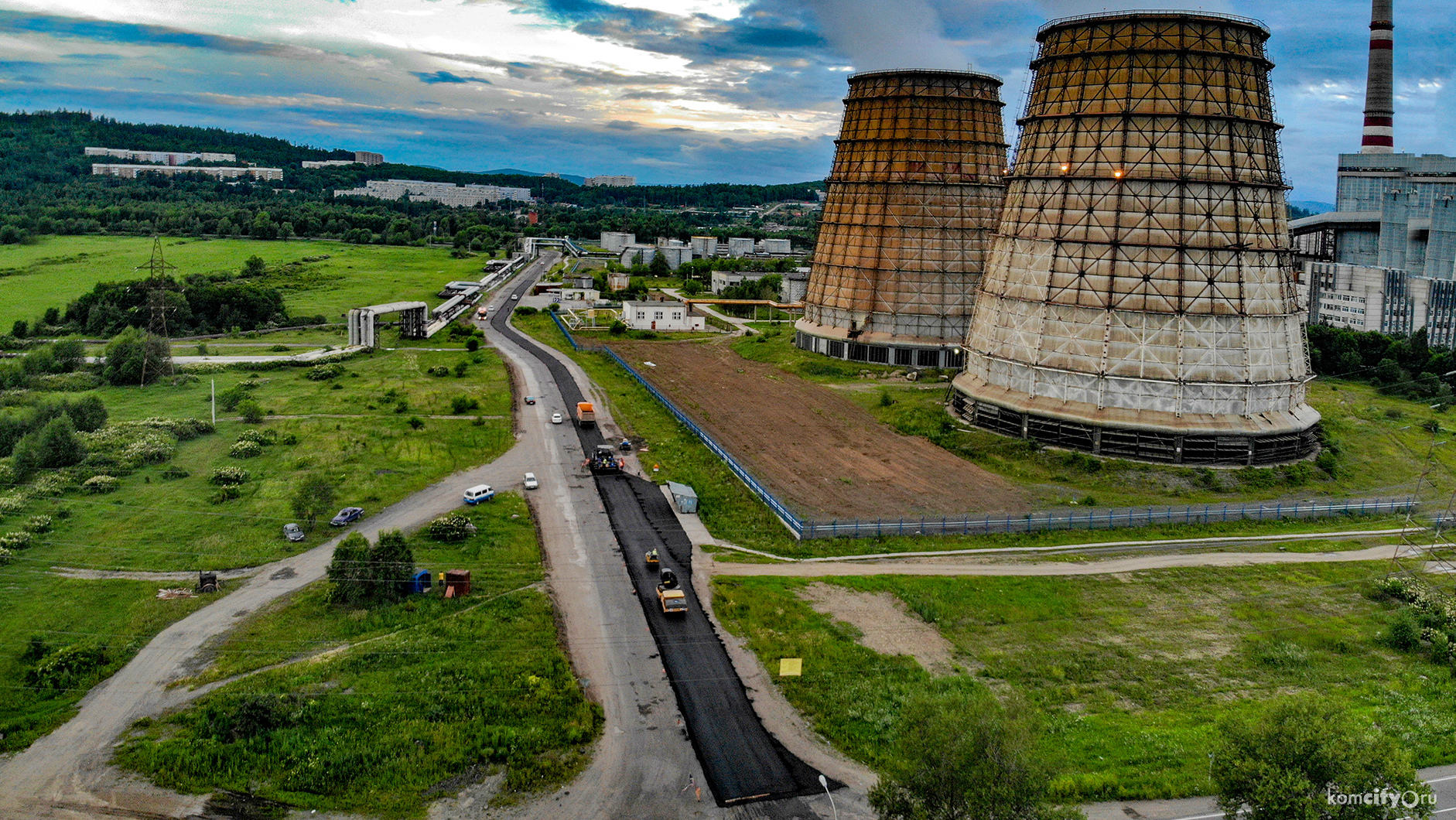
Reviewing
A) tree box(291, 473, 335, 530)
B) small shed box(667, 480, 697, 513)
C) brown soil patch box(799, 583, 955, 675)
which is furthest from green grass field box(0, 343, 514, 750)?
brown soil patch box(799, 583, 955, 675)

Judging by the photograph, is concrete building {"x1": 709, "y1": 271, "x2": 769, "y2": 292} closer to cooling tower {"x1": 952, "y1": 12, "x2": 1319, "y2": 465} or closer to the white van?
cooling tower {"x1": 952, "y1": 12, "x2": 1319, "y2": 465}

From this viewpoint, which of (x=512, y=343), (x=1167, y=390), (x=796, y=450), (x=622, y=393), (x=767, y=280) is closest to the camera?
(x=1167, y=390)

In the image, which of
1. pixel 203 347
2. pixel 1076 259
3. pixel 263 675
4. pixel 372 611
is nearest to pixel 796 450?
pixel 1076 259

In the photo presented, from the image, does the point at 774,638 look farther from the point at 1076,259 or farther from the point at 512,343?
the point at 512,343

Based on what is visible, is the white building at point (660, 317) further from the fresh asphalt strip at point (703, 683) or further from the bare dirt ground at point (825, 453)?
the fresh asphalt strip at point (703, 683)

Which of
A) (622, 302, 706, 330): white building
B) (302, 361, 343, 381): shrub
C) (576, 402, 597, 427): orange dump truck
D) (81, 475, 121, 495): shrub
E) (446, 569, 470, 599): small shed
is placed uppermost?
(622, 302, 706, 330): white building
